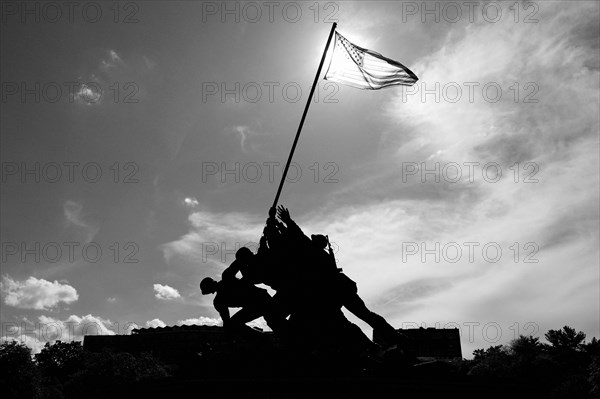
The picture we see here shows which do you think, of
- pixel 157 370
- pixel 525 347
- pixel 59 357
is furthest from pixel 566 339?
pixel 59 357

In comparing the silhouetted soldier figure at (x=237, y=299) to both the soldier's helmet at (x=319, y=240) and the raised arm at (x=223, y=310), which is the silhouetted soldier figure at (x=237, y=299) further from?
the soldier's helmet at (x=319, y=240)

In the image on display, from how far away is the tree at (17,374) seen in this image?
114 feet

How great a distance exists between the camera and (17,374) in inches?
1389

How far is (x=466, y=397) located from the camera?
23.0ft

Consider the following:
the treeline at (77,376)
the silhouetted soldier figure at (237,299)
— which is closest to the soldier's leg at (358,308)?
the silhouetted soldier figure at (237,299)

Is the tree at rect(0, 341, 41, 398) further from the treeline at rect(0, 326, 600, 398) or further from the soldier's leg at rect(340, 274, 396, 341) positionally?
the soldier's leg at rect(340, 274, 396, 341)

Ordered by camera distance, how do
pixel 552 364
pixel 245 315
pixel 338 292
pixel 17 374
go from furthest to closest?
pixel 552 364
pixel 17 374
pixel 245 315
pixel 338 292

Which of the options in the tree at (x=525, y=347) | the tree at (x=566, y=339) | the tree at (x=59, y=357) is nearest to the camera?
the tree at (x=525, y=347)

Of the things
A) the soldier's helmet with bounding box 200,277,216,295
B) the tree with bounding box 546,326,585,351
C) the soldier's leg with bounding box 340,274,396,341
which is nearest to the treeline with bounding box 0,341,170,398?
the soldier's helmet with bounding box 200,277,216,295

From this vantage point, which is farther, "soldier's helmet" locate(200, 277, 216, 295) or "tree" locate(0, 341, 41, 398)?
"tree" locate(0, 341, 41, 398)

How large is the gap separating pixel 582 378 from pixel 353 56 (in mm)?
33049

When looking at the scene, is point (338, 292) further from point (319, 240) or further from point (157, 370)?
point (157, 370)

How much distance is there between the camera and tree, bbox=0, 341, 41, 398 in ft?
114

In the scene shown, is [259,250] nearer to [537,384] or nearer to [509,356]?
[537,384]
